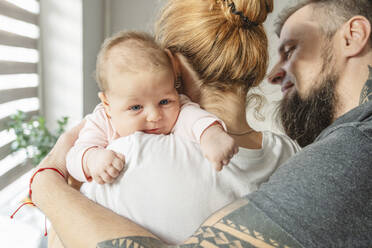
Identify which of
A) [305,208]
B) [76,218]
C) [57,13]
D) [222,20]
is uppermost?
[57,13]

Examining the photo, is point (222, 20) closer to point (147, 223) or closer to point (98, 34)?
point (147, 223)

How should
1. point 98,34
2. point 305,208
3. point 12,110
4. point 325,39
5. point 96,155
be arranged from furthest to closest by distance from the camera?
point 98,34, point 12,110, point 325,39, point 96,155, point 305,208

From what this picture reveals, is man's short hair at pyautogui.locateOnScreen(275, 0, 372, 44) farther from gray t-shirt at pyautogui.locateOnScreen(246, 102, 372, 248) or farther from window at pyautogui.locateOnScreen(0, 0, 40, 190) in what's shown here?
window at pyautogui.locateOnScreen(0, 0, 40, 190)

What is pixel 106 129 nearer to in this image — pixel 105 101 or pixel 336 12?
pixel 105 101

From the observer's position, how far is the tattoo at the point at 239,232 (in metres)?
0.54

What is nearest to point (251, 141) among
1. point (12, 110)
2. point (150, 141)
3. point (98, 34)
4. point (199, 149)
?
point (199, 149)

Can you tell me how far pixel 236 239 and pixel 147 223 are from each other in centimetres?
22

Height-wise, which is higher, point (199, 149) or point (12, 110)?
point (199, 149)

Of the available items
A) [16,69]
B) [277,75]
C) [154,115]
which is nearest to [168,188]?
[154,115]

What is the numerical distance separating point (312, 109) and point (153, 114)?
0.82m

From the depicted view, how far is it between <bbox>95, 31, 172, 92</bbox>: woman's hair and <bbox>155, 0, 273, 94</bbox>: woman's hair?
9cm

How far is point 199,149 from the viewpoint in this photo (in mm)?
756

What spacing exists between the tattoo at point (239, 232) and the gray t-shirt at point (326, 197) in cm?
1

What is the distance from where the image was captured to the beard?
123cm
